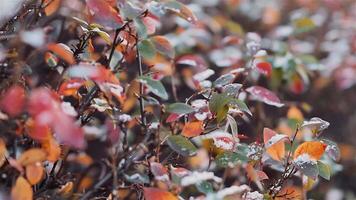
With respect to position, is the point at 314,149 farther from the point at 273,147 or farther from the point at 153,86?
the point at 153,86

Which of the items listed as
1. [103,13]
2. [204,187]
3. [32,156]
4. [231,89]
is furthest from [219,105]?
[32,156]

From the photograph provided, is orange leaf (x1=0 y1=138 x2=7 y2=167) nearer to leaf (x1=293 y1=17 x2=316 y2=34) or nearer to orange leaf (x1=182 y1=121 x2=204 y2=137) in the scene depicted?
orange leaf (x1=182 y1=121 x2=204 y2=137)

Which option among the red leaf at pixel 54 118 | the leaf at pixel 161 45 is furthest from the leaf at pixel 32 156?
the leaf at pixel 161 45

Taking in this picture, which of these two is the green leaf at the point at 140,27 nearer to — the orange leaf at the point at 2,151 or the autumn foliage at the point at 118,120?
the autumn foliage at the point at 118,120

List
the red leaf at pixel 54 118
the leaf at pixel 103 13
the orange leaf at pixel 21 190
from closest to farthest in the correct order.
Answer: the red leaf at pixel 54 118
the orange leaf at pixel 21 190
the leaf at pixel 103 13

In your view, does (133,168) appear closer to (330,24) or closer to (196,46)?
(196,46)
